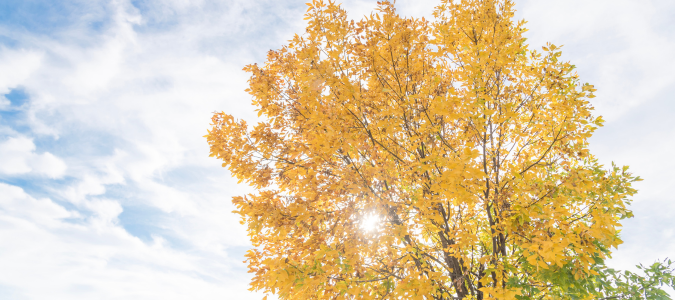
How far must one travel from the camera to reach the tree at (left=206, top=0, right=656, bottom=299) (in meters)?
3.37

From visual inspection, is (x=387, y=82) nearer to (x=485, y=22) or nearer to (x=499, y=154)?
(x=485, y=22)

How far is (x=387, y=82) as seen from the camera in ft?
14.7

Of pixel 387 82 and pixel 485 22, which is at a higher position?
pixel 485 22

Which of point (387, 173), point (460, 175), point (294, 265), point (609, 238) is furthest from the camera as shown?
point (387, 173)

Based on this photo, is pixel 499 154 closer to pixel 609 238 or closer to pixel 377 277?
pixel 609 238

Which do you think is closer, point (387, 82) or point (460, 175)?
point (460, 175)

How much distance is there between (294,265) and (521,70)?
418 centimetres

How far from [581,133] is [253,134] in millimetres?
A: 4340

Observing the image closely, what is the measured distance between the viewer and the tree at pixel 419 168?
337 cm

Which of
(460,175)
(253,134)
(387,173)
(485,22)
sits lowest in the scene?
(460,175)

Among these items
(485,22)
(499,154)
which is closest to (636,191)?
(499,154)

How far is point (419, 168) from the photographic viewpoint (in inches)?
132

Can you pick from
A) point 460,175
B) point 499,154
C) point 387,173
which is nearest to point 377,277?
point 387,173

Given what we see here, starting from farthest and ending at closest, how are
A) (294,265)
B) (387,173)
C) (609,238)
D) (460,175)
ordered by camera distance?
(387,173), (294,265), (609,238), (460,175)
